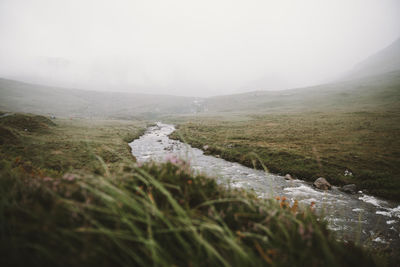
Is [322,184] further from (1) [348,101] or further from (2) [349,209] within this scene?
(1) [348,101]

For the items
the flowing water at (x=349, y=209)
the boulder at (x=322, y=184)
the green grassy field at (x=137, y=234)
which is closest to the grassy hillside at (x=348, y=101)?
the boulder at (x=322, y=184)

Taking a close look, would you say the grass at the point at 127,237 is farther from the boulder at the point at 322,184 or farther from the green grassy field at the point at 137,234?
the boulder at the point at 322,184

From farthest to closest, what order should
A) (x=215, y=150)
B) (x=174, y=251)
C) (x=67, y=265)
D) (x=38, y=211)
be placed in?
(x=215, y=150), (x=174, y=251), (x=38, y=211), (x=67, y=265)

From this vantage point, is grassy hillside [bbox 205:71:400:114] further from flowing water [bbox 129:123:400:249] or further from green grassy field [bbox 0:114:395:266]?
green grassy field [bbox 0:114:395:266]

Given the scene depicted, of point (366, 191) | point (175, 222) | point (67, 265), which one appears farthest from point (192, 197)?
point (366, 191)

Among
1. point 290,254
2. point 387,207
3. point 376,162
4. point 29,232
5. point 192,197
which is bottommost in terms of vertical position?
point 387,207

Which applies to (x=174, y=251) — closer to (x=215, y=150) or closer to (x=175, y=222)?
(x=175, y=222)

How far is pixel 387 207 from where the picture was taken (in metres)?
11.2

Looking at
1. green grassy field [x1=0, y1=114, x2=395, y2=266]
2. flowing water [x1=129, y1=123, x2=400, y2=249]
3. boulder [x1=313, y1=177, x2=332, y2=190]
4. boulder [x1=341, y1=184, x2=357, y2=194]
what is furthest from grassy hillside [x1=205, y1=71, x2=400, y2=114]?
green grassy field [x1=0, y1=114, x2=395, y2=266]

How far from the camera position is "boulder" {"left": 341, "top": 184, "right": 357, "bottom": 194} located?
44.0 ft

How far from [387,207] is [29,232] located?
17.3 metres

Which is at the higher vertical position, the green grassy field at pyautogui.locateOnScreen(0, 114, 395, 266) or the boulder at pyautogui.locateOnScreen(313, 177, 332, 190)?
the green grassy field at pyautogui.locateOnScreen(0, 114, 395, 266)

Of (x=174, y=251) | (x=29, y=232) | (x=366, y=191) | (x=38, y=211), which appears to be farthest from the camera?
(x=366, y=191)

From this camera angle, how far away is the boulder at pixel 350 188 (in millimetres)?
13398
